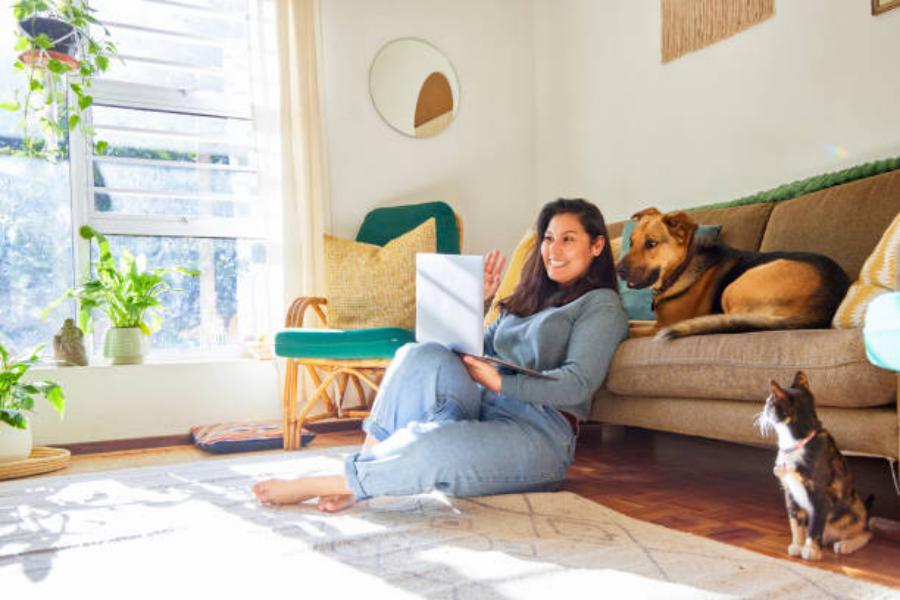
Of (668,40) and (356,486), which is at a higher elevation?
(668,40)

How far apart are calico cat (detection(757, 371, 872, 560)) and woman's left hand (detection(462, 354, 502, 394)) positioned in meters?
0.56

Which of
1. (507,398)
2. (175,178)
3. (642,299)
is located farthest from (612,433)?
(175,178)

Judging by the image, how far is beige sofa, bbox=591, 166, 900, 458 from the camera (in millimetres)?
1468

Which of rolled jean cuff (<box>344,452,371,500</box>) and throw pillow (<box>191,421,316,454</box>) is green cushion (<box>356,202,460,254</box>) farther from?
rolled jean cuff (<box>344,452,371,500</box>)

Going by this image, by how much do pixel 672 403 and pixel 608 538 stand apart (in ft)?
1.73

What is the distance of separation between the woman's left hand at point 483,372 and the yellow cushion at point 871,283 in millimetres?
783

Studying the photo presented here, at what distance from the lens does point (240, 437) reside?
3086 mm

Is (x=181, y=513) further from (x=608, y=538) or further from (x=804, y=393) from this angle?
(x=804, y=393)

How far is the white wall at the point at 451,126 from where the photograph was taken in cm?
398

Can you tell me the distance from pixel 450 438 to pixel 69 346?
7.55 feet

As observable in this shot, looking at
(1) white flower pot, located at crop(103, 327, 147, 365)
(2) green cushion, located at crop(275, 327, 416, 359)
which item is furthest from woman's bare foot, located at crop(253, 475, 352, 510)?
(1) white flower pot, located at crop(103, 327, 147, 365)

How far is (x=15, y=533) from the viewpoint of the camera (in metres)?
1.72

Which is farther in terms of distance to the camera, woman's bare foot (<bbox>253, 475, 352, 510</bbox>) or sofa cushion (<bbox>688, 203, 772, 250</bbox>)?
sofa cushion (<bbox>688, 203, 772, 250</bbox>)

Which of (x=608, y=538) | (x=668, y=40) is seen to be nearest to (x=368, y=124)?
(x=668, y=40)
